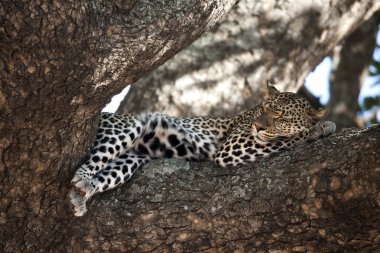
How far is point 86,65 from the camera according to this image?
5.74 m

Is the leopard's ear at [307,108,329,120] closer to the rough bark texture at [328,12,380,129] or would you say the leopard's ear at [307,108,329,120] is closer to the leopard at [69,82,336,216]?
the leopard at [69,82,336,216]

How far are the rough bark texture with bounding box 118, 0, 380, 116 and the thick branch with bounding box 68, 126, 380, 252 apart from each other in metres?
3.20

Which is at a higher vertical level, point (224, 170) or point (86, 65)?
point (86, 65)

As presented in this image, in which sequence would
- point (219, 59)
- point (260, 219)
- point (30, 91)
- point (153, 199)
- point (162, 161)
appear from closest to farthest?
point (30, 91), point (260, 219), point (153, 199), point (162, 161), point (219, 59)

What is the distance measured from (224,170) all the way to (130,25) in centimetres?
168

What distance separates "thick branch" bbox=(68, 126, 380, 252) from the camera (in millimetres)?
5734

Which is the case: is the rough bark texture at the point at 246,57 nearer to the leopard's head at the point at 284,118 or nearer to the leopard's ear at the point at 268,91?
the leopard's ear at the point at 268,91

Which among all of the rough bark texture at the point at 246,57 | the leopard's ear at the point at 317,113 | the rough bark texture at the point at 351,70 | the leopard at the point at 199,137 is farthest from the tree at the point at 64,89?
the rough bark texture at the point at 351,70

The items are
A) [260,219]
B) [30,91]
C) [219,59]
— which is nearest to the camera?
[30,91]

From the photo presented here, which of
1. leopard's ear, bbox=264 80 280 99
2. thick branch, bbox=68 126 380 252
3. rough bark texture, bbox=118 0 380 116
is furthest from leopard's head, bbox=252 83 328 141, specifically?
rough bark texture, bbox=118 0 380 116

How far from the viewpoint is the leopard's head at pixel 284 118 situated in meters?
7.48

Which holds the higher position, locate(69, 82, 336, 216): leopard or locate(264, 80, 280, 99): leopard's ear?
locate(264, 80, 280, 99): leopard's ear

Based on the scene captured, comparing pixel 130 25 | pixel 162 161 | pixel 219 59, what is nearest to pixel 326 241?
pixel 162 161

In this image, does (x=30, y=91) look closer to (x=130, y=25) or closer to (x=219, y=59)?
(x=130, y=25)
